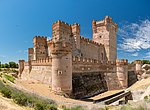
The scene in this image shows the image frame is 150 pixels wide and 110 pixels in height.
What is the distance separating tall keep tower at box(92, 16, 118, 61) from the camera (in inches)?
1438

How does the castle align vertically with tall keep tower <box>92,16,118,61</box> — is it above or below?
below

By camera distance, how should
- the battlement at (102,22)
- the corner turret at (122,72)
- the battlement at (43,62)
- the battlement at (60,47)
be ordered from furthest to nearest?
1. the battlement at (102,22)
2. the corner turret at (122,72)
3. the battlement at (43,62)
4. the battlement at (60,47)

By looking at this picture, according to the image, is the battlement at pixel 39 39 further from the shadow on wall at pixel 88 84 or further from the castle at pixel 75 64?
the shadow on wall at pixel 88 84

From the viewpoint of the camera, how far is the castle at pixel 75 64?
1611 centimetres

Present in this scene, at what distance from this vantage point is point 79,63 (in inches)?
802

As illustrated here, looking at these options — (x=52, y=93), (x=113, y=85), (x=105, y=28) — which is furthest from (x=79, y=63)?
(x=105, y=28)

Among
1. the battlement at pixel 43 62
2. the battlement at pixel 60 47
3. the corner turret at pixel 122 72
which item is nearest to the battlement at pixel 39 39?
the battlement at pixel 43 62

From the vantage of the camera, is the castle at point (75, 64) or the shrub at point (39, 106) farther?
the castle at point (75, 64)

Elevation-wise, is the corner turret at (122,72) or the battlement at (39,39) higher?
the battlement at (39,39)

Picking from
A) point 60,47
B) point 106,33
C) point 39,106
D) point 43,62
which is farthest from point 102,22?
point 39,106

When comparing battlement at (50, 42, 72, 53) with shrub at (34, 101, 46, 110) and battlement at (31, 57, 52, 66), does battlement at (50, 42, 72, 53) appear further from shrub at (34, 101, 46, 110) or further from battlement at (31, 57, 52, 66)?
shrub at (34, 101, 46, 110)

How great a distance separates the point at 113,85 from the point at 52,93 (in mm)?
12250

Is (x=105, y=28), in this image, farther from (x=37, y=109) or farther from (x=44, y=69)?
(x=37, y=109)

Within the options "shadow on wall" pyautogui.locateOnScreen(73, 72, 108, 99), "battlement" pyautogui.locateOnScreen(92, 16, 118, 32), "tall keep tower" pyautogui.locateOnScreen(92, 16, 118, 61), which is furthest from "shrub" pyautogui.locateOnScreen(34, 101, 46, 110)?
"battlement" pyautogui.locateOnScreen(92, 16, 118, 32)
